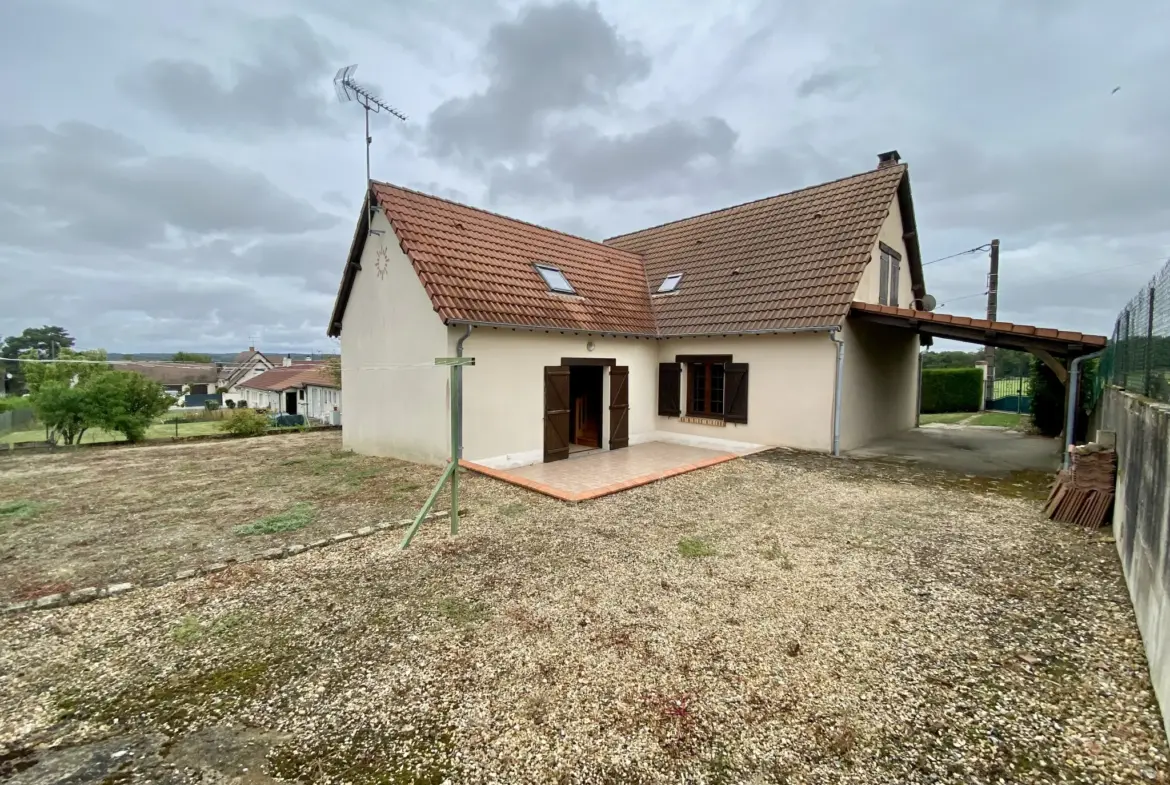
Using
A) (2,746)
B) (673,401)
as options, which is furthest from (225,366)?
(2,746)

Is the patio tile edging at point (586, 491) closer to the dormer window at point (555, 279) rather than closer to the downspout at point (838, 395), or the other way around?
the downspout at point (838, 395)

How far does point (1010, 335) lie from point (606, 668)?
887 cm

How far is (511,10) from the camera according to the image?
13.6m

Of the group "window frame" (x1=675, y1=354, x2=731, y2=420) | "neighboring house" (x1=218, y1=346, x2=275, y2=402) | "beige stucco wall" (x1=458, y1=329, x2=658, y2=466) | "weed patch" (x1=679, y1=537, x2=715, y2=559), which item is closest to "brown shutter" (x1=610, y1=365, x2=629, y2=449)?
"beige stucco wall" (x1=458, y1=329, x2=658, y2=466)

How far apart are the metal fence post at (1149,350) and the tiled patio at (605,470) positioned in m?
5.38

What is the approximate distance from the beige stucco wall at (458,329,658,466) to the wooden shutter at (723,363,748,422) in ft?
10.5

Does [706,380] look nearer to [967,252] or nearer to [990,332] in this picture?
[990,332]

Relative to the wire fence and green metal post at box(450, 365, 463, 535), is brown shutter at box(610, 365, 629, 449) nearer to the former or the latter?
green metal post at box(450, 365, 463, 535)

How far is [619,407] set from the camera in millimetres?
11039

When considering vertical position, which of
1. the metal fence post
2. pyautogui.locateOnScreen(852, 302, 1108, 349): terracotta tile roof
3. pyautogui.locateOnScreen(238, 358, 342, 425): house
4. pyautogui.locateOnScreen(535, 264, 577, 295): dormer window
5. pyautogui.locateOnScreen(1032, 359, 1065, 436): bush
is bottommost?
pyautogui.locateOnScreen(238, 358, 342, 425): house

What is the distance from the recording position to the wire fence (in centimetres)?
378

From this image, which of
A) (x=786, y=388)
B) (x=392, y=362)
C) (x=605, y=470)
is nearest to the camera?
(x=605, y=470)

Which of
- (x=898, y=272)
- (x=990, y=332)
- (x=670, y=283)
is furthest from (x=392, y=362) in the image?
(x=898, y=272)

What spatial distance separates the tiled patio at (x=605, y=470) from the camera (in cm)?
711
